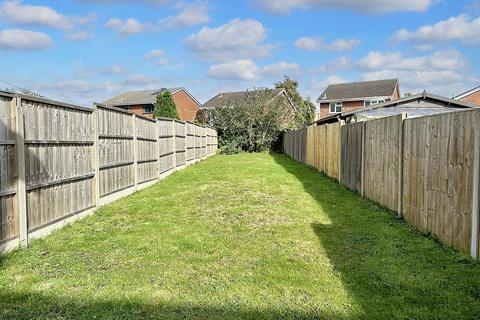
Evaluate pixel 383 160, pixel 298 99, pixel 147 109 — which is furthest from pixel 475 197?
pixel 298 99

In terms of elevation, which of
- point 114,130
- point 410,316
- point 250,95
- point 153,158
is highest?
point 250,95

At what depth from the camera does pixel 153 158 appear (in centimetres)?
1245

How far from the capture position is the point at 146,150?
11.7 metres

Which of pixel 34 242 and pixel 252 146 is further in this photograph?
pixel 252 146

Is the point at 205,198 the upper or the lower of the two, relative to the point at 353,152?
lower

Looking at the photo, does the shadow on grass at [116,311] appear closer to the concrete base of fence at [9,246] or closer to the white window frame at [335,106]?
the concrete base of fence at [9,246]

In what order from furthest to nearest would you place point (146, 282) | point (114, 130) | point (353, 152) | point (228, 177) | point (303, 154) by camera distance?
point (303, 154)
point (228, 177)
point (353, 152)
point (114, 130)
point (146, 282)

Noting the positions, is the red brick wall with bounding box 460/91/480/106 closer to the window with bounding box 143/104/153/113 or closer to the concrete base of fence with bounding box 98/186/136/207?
the window with bounding box 143/104/153/113

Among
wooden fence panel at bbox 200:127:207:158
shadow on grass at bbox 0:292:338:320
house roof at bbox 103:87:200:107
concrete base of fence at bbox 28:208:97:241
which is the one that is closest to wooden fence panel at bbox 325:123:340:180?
concrete base of fence at bbox 28:208:97:241

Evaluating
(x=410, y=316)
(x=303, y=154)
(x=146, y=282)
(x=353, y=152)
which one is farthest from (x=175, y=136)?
(x=410, y=316)

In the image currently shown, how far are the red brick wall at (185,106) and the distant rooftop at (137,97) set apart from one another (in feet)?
3.35

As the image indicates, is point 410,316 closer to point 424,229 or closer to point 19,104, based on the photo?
point 424,229

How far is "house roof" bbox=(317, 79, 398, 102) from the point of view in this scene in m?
41.7

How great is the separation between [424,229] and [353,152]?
15.5 ft
